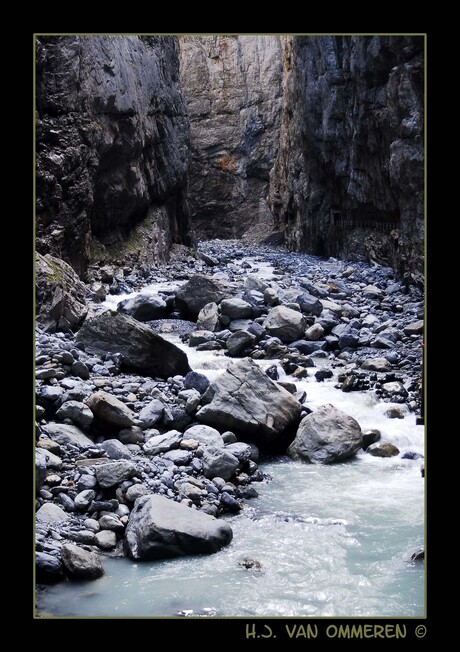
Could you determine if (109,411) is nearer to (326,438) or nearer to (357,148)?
(326,438)

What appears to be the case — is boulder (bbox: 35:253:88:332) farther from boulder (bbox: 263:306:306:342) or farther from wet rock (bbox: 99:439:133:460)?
wet rock (bbox: 99:439:133:460)

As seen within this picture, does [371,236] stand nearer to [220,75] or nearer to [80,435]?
[80,435]

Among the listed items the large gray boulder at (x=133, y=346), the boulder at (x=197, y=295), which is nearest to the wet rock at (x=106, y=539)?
the large gray boulder at (x=133, y=346)

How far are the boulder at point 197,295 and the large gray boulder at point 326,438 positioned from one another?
5673 millimetres

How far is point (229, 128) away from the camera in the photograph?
2030 inches

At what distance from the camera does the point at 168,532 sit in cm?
495

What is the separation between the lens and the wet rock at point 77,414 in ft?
22.1

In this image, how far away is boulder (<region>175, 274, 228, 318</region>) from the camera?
504 inches

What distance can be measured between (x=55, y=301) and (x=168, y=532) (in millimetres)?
6618

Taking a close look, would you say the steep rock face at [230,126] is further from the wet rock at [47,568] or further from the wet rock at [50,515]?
the wet rock at [47,568]

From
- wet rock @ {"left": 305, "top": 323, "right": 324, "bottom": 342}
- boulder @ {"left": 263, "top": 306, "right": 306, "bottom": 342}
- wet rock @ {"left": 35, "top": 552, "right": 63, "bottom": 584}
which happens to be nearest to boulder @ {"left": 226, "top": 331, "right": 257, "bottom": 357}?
boulder @ {"left": 263, "top": 306, "right": 306, "bottom": 342}

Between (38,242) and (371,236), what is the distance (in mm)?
12345

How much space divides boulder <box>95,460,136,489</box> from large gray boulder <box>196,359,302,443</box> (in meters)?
1.65
